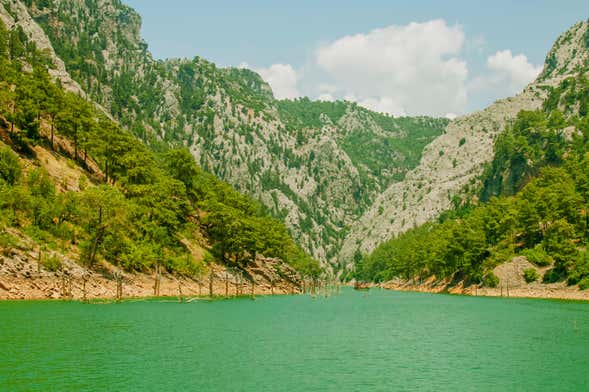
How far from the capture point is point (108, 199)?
102 m

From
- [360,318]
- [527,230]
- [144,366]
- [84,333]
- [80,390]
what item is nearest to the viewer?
[80,390]

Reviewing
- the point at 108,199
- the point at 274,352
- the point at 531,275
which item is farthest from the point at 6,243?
the point at 531,275

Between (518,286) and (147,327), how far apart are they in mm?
107159

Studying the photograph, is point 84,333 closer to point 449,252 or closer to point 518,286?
point 518,286

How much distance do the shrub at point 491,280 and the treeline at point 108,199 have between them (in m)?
65.6

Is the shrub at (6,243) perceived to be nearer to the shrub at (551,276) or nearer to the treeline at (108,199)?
the treeline at (108,199)

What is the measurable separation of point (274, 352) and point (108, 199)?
208 ft

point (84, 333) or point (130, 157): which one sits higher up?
point (130, 157)

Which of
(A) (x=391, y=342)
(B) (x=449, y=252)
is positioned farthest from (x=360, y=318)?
(B) (x=449, y=252)

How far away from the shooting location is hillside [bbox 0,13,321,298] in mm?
91062

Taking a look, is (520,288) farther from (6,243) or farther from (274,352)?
(6,243)

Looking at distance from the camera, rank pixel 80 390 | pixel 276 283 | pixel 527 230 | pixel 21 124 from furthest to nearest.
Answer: pixel 276 283 → pixel 527 230 → pixel 21 124 → pixel 80 390

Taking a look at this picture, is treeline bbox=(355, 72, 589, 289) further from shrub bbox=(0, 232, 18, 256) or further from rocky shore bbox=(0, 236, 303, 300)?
shrub bbox=(0, 232, 18, 256)

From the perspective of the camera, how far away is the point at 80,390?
33219 millimetres
